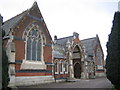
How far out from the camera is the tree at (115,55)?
45.4 feet

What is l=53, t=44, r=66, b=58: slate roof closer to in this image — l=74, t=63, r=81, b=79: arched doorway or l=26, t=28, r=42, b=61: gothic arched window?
l=26, t=28, r=42, b=61: gothic arched window

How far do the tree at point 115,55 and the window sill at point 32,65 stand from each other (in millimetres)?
12028

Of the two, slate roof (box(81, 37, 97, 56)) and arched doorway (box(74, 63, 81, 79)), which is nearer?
arched doorway (box(74, 63, 81, 79))

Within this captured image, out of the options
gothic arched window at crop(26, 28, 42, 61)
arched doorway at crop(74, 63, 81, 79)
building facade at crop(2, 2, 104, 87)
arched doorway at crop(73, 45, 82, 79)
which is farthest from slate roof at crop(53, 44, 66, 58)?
arched doorway at crop(74, 63, 81, 79)

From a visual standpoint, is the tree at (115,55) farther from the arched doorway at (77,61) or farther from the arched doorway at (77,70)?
the arched doorway at (77,70)

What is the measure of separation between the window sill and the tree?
1203cm

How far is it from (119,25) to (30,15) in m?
14.7

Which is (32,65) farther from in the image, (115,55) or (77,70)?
(77,70)

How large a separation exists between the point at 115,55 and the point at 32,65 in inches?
519

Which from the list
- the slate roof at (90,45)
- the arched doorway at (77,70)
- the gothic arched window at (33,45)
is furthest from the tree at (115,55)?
the slate roof at (90,45)

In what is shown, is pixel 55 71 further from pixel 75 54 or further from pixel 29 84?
pixel 75 54

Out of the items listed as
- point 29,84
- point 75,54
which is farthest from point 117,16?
point 75,54

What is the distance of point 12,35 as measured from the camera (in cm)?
2131

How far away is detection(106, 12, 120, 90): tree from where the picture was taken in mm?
13844
